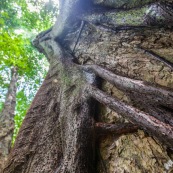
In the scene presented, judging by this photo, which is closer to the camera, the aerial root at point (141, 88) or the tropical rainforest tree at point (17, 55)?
the aerial root at point (141, 88)

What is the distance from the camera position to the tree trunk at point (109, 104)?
1.49m

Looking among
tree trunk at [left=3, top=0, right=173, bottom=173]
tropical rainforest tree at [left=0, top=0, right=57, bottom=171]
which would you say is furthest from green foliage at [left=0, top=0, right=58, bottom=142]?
tree trunk at [left=3, top=0, right=173, bottom=173]

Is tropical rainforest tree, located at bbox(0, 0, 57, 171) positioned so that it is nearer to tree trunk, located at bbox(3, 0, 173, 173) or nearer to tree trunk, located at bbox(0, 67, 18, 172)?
tree trunk, located at bbox(0, 67, 18, 172)

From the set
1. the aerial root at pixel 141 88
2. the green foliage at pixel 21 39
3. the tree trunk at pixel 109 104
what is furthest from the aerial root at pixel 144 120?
the green foliage at pixel 21 39

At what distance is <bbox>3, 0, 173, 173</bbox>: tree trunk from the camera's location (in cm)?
149

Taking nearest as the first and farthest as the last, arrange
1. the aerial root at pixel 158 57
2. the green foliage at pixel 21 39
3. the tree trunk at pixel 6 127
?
the aerial root at pixel 158 57
the tree trunk at pixel 6 127
the green foliage at pixel 21 39

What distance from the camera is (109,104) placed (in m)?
1.73

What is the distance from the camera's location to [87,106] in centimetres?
206

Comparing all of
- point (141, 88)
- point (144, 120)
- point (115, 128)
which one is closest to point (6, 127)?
point (115, 128)

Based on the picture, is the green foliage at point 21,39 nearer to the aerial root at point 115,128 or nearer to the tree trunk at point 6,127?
the tree trunk at point 6,127

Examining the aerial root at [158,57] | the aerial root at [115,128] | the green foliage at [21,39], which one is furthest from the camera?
the green foliage at [21,39]

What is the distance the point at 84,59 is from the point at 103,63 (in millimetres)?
537

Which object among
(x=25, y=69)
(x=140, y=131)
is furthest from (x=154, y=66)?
(x=25, y=69)

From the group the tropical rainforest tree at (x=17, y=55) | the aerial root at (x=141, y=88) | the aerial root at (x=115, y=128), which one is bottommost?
the aerial root at (x=115, y=128)
